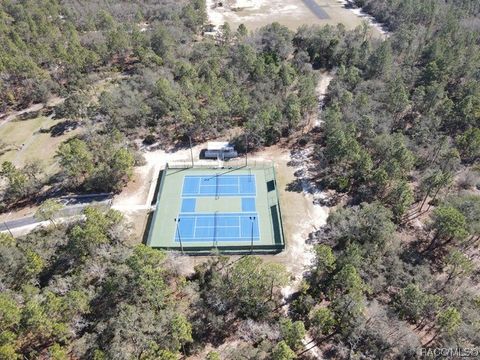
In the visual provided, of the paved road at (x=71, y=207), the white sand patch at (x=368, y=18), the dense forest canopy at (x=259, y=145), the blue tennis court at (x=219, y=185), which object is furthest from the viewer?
the white sand patch at (x=368, y=18)

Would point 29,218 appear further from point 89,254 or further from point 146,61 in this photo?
point 146,61

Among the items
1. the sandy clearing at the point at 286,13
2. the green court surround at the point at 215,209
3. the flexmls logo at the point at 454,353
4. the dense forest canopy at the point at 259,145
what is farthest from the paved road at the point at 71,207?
the sandy clearing at the point at 286,13

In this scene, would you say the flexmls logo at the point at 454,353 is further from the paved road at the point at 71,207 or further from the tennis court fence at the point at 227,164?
the paved road at the point at 71,207

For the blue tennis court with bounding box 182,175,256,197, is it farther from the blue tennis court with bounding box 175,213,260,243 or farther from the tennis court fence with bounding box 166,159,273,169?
the blue tennis court with bounding box 175,213,260,243

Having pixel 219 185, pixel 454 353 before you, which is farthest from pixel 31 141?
pixel 454 353

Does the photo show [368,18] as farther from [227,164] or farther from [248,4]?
[227,164]

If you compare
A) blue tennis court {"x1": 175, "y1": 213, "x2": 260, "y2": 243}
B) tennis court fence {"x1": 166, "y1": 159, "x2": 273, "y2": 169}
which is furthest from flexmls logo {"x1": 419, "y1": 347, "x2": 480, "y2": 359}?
tennis court fence {"x1": 166, "y1": 159, "x2": 273, "y2": 169}

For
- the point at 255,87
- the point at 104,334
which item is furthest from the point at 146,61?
the point at 104,334

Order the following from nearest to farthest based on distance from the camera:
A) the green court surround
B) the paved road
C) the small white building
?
the green court surround
the paved road
the small white building
